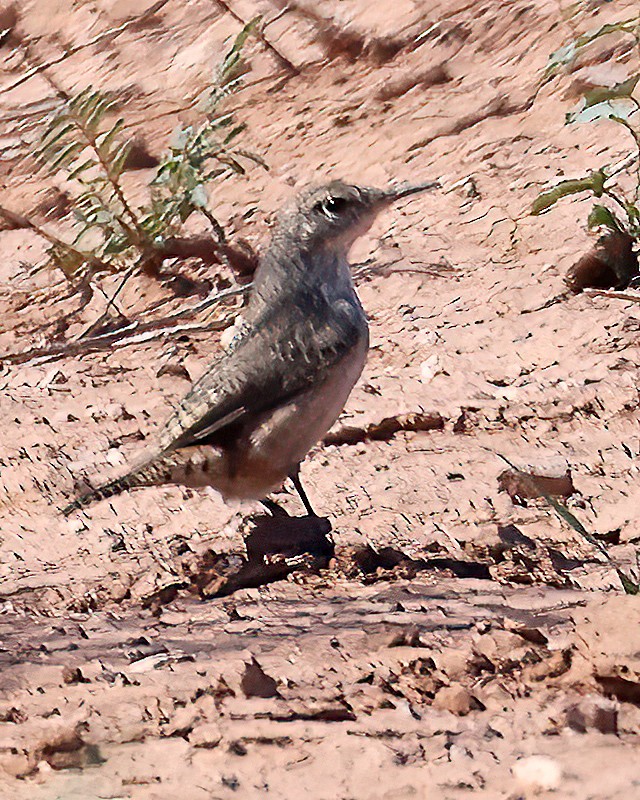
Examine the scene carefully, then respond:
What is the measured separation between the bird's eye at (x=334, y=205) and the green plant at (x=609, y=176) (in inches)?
61.3

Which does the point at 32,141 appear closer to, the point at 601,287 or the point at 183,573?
the point at 601,287

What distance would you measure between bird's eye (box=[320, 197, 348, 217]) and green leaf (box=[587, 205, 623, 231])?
5.48ft

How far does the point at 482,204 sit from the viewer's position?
649 cm

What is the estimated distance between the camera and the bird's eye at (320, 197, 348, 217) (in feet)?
14.1

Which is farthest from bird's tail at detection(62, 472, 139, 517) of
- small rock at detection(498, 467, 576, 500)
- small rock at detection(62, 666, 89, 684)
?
small rock at detection(498, 467, 576, 500)

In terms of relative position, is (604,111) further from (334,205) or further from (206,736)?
(206,736)

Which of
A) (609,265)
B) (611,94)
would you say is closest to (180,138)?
(611,94)

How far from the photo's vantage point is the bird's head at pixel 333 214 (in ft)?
14.1

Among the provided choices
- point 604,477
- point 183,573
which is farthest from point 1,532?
point 604,477

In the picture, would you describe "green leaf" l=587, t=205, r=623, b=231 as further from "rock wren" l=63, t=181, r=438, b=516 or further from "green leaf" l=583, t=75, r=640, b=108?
"rock wren" l=63, t=181, r=438, b=516

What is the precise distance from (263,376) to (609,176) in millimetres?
2586

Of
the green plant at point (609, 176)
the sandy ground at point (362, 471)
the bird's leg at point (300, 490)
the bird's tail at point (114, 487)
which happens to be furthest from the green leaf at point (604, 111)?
the bird's tail at point (114, 487)

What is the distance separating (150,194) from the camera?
7.11 metres

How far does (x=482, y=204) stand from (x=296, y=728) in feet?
13.9
